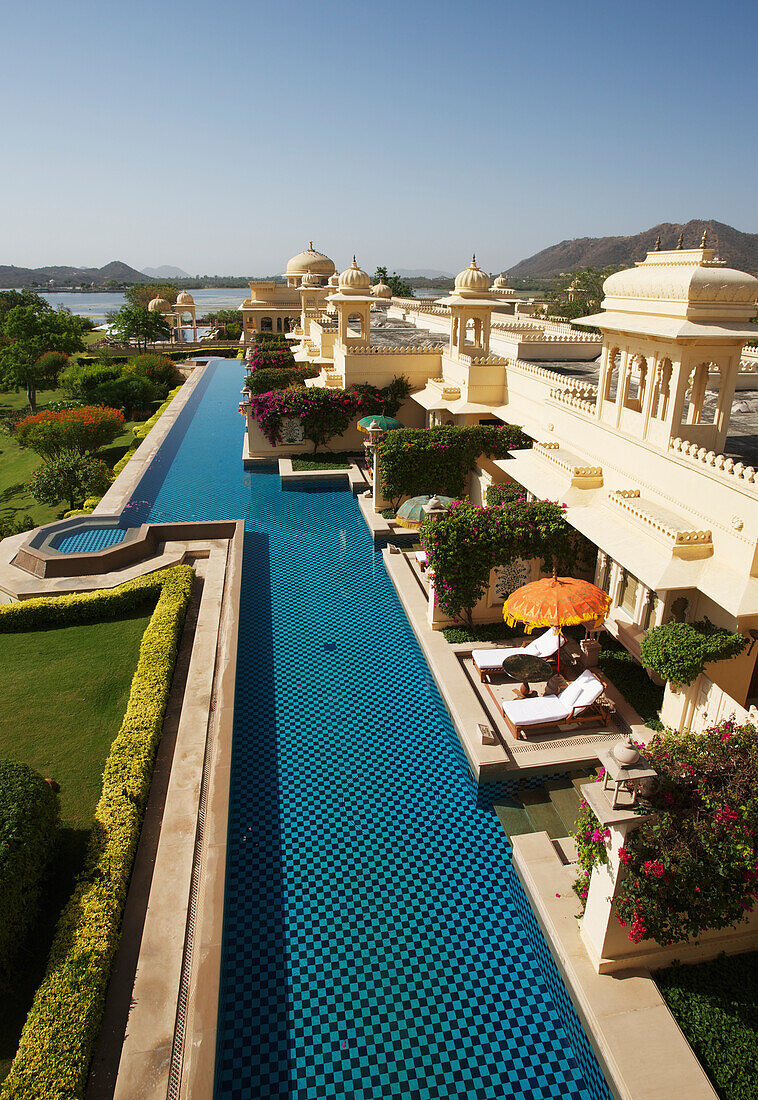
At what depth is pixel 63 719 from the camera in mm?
9992

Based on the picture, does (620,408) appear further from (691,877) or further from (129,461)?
(129,461)

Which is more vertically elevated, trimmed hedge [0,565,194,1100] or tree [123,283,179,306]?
tree [123,283,179,306]

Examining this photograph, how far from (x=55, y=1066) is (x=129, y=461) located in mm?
20904

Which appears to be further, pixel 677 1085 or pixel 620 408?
pixel 620 408

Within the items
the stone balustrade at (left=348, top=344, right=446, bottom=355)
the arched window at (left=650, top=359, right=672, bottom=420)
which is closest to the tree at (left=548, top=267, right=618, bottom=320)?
the stone balustrade at (left=348, top=344, right=446, bottom=355)

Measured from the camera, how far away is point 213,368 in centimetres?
4650

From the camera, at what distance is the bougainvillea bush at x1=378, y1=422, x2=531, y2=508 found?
17.7 m

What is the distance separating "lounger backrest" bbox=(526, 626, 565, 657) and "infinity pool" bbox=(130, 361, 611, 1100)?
5.95ft

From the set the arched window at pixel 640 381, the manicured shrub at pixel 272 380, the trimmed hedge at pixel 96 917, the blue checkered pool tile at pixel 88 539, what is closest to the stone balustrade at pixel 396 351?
the manicured shrub at pixel 272 380

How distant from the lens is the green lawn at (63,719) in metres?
6.66

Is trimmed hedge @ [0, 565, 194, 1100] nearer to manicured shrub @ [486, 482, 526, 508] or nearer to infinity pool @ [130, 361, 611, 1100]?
infinity pool @ [130, 361, 611, 1100]

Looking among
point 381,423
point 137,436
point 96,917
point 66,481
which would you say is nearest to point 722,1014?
point 96,917

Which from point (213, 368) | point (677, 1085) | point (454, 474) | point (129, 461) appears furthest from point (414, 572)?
point (213, 368)

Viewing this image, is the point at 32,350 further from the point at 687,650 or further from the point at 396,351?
the point at 687,650
